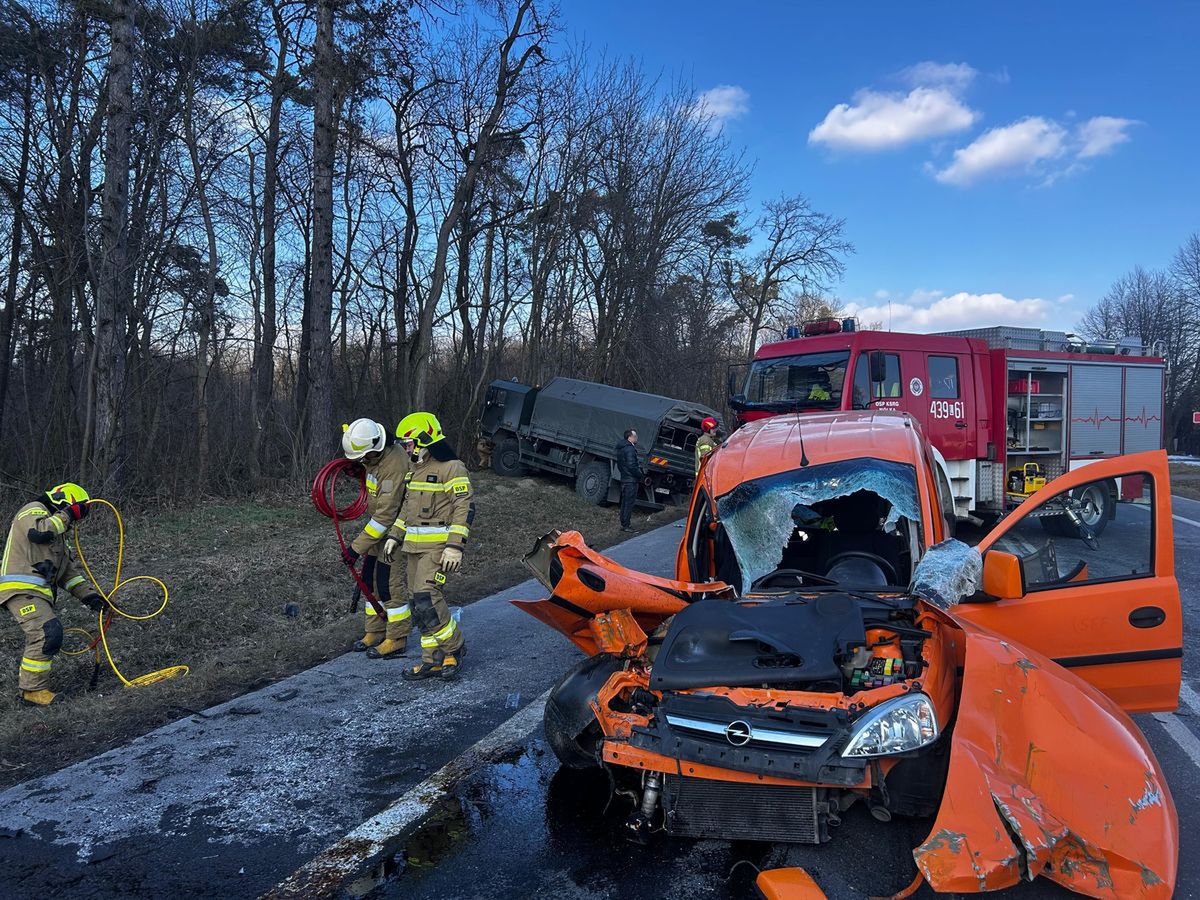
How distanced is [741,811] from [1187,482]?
26.2m

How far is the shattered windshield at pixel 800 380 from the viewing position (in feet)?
35.3

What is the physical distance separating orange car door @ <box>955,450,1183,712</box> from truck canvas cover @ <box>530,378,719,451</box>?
1129 centimetres

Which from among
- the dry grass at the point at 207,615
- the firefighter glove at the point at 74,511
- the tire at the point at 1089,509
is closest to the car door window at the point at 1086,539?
the tire at the point at 1089,509

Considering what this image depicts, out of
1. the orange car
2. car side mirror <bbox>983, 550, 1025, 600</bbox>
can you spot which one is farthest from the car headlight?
car side mirror <bbox>983, 550, 1025, 600</bbox>

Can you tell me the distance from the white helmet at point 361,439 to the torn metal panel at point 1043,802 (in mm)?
4310

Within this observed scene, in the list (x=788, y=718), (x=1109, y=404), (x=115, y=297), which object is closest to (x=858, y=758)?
(x=788, y=718)

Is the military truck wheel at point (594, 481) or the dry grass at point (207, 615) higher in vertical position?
the military truck wheel at point (594, 481)

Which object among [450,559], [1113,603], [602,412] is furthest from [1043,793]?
[602,412]

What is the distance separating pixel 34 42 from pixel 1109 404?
59.3ft

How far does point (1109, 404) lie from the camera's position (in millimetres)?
12594

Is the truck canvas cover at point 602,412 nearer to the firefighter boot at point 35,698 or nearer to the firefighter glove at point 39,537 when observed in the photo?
the firefighter glove at point 39,537

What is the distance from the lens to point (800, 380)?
36.9 feet

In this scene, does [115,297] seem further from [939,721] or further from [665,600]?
[939,721]

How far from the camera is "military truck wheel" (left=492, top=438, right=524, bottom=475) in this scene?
18.3 m
